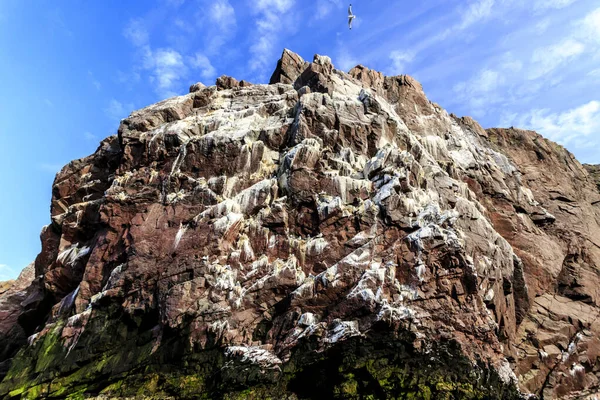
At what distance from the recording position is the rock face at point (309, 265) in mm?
29406

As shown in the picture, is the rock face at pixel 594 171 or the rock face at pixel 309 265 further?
the rock face at pixel 594 171

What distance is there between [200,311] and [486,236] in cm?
2377

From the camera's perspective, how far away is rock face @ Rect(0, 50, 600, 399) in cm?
2941

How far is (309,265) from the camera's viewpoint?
114ft

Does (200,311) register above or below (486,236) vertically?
below

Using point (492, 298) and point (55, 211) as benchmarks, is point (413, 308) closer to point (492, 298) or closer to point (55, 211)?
point (492, 298)

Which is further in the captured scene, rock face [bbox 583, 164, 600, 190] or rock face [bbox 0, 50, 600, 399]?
rock face [bbox 583, 164, 600, 190]

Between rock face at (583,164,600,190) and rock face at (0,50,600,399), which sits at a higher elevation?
rock face at (583,164,600,190)

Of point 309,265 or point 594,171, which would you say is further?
point 594,171

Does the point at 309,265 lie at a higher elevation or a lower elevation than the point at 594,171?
lower

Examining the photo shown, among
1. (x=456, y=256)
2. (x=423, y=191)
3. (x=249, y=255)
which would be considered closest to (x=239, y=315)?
(x=249, y=255)

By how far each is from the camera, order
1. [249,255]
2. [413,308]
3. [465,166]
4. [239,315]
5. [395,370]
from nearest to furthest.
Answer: [395,370]
[413,308]
[239,315]
[249,255]
[465,166]

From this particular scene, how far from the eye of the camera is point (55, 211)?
169 ft

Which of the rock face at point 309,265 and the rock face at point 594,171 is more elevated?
the rock face at point 594,171
